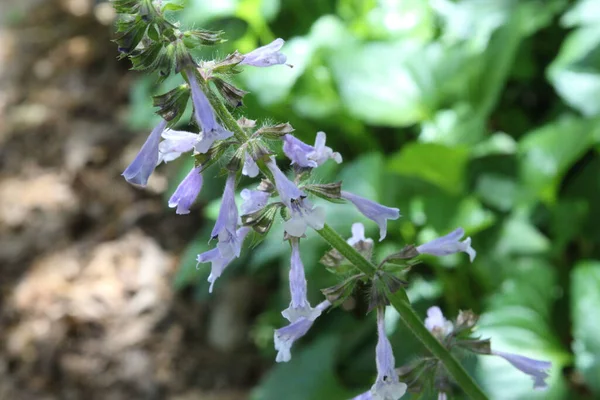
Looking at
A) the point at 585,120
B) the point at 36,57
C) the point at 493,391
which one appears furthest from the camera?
the point at 36,57

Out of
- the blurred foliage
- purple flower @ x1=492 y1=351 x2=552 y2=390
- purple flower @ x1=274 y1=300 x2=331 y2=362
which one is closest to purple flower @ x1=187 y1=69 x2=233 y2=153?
purple flower @ x1=274 y1=300 x2=331 y2=362

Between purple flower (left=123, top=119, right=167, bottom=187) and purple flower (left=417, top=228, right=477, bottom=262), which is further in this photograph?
purple flower (left=417, top=228, right=477, bottom=262)

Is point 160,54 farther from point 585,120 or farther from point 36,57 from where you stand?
point 36,57

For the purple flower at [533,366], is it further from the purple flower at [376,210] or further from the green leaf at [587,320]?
the green leaf at [587,320]

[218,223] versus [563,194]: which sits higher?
[218,223]

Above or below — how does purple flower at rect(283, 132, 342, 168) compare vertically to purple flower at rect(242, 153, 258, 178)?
below

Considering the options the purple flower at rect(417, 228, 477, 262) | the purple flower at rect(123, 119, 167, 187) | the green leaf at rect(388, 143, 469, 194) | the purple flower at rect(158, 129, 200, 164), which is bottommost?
the green leaf at rect(388, 143, 469, 194)

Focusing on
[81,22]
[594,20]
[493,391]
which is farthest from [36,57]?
[493,391]

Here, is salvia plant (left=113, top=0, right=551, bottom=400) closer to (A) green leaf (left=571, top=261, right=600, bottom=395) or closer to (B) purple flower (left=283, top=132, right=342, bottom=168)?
(B) purple flower (left=283, top=132, right=342, bottom=168)
